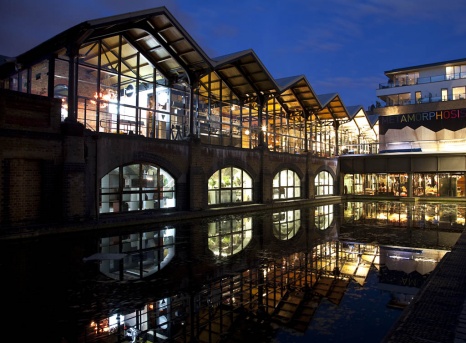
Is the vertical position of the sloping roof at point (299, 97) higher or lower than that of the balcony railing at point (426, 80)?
lower

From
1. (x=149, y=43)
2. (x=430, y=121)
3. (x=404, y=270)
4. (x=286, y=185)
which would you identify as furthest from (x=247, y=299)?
(x=430, y=121)

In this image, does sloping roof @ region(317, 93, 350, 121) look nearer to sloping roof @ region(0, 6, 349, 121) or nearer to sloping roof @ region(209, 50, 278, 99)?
sloping roof @ region(209, 50, 278, 99)

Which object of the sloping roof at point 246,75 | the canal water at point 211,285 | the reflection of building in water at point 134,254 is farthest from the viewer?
the sloping roof at point 246,75

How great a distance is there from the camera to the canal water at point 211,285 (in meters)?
5.15

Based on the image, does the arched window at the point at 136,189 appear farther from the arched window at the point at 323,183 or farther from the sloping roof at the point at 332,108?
the sloping roof at the point at 332,108

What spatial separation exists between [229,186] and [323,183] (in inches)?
609

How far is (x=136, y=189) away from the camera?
1730cm

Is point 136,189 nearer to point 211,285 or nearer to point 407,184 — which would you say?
point 211,285

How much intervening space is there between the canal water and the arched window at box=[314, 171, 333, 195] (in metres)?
21.4

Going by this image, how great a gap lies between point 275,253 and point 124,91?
13.5 m

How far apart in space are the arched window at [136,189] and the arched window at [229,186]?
10.9ft

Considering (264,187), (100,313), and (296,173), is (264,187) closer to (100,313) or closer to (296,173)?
(296,173)

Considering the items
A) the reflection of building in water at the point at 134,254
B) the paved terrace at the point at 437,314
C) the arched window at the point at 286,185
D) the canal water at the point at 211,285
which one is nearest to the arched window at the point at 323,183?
the arched window at the point at 286,185

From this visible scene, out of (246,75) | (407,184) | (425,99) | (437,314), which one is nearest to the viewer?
(437,314)
